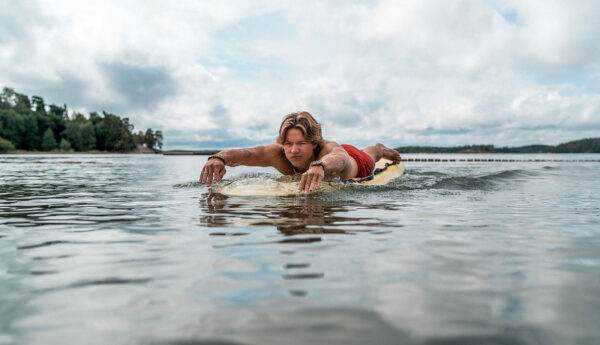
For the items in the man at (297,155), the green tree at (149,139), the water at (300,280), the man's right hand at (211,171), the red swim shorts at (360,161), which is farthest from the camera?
the green tree at (149,139)

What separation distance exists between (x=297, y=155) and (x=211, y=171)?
1791 mm

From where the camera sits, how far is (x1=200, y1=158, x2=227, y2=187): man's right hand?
→ 6.58m

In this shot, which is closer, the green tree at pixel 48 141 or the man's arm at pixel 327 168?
the man's arm at pixel 327 168

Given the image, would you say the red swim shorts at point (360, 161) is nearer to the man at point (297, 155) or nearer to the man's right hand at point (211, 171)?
the man at point (297, 155)

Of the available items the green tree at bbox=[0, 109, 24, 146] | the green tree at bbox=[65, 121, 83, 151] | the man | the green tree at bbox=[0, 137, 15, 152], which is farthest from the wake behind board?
the green tree at bbox=[65, 121, 83, 151]

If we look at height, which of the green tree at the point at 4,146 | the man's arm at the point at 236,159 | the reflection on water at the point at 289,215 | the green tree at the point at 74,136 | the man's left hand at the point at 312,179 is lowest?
the reflection on water at the point at 289,215

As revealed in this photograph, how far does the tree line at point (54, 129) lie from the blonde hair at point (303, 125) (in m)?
108

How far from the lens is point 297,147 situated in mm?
7312

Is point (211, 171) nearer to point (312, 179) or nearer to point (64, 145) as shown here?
point (312, 179)

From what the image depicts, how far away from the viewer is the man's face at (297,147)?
726 cm

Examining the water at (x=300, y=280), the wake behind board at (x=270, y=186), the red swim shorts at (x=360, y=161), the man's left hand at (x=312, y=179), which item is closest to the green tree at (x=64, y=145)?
the wake behind board at (x=270, y=186)

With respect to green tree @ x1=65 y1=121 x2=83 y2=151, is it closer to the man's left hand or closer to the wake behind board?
the wake behind board

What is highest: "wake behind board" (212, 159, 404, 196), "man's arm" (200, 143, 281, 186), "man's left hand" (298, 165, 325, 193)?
"man's arm" (200, 143, 281, 186)

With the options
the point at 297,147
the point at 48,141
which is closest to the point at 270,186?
the point at 297,147
